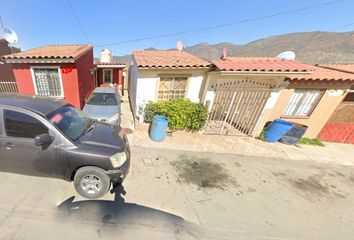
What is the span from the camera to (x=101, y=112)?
6340 millimetres

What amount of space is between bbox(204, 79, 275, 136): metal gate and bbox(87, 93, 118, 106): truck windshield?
14.2ft

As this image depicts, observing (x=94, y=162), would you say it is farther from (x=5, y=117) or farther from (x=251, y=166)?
(x=251, y=166)

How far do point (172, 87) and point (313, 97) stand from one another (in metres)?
6.46

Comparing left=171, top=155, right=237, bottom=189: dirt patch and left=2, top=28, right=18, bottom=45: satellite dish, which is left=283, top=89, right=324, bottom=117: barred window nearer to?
left=171, top=155, right=237, bottom=189: dirt patch

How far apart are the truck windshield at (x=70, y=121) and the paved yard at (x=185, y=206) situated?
1.22 meters

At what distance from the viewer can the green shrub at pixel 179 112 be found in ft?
22.8

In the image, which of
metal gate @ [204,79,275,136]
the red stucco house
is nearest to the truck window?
the red stucco house

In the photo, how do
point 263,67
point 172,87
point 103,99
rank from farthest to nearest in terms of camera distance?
point 172,87 → point 103,99 → point 263,67

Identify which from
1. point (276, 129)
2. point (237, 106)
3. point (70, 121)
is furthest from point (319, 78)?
point (70, 121)

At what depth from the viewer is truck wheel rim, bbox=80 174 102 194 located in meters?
3.29

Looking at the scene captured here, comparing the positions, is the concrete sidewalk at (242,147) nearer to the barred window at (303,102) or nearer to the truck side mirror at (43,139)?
the barred window at (303,102)

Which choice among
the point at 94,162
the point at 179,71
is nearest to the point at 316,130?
the point at 179,71

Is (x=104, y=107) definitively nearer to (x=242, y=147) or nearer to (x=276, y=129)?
(x=242, y=147)

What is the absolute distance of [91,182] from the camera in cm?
332
